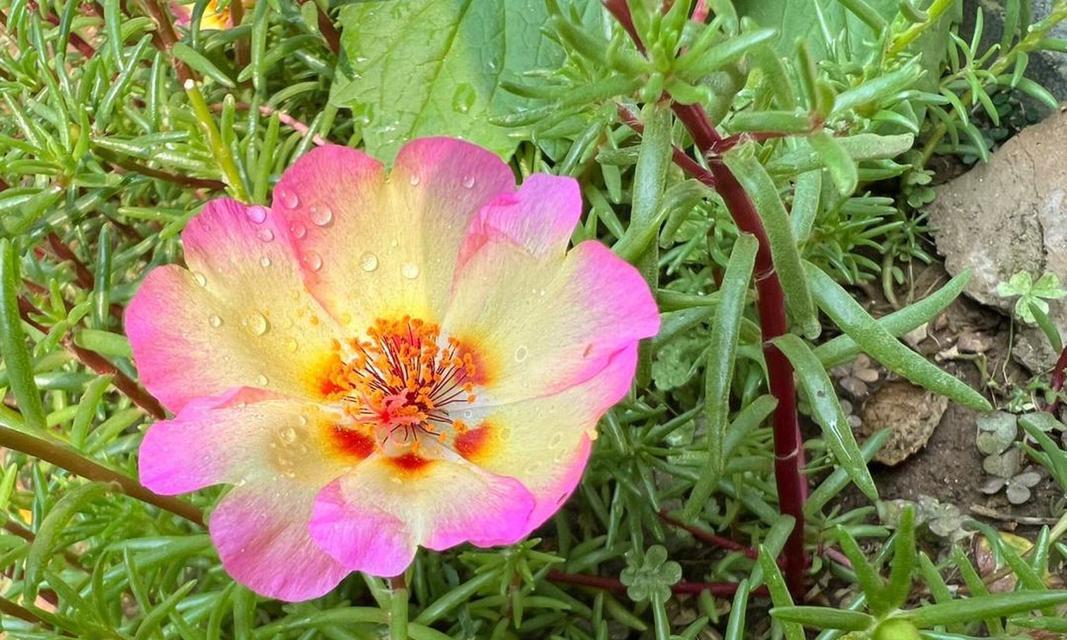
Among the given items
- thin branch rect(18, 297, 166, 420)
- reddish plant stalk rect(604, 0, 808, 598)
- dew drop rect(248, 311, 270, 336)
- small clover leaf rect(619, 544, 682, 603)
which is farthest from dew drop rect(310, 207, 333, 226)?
small clover leaf rect(619, 544, 682, 603)

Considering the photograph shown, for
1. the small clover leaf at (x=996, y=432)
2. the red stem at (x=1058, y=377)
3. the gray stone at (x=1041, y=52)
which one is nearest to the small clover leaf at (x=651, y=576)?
the small clover leaf at (x=996, y=432)

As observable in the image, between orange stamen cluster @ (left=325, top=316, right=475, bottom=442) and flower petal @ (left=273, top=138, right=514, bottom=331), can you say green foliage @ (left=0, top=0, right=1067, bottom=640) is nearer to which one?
flower petal @ (left=273, top=138, right=514, bottom=331)

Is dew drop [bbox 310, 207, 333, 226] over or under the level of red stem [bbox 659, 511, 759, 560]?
over

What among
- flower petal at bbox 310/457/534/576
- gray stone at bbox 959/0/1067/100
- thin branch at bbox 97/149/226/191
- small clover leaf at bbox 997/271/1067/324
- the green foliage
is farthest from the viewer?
gray stone at bbox 959/0/1067/100

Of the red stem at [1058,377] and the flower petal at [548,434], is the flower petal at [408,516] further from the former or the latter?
the red stem at [1058,377]

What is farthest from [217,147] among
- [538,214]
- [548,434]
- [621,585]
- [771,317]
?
[621,585]

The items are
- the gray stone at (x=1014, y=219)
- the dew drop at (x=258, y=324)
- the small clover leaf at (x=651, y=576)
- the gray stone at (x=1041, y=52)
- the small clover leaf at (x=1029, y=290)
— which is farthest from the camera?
the gray stone at (x=1041, y=52)
